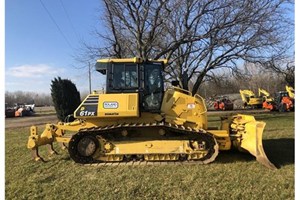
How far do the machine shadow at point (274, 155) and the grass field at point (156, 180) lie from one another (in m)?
0.02

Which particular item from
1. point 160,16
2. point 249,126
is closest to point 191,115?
point 249,126

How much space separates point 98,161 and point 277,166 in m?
4.33

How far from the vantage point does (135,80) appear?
354 inches

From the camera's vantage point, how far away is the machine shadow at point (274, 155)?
818 cm

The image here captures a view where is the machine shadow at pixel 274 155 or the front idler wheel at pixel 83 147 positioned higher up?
the front idler wheel at pixel 83 147

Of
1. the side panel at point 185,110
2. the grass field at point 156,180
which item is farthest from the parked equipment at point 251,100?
the side panel at point 185,110

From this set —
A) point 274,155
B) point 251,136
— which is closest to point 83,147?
point 251,136

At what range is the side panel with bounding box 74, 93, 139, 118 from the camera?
8516 mm

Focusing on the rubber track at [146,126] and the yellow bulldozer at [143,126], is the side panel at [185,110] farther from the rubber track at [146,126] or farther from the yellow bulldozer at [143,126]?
the rubber track at [146,126]

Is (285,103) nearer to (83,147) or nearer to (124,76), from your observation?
(124,76)

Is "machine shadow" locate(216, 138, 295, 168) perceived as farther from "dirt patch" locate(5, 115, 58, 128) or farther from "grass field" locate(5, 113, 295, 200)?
"dirt patch" locate(5, 115, 58, 128)

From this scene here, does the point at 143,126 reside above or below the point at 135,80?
below

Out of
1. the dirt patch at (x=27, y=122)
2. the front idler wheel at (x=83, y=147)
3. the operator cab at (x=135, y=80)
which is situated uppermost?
the operator cab at (x=135, y=80)

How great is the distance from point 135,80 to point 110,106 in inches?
39.8
